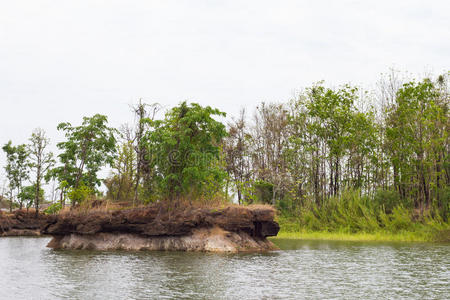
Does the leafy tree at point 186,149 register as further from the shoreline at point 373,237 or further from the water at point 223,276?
the shoreline at point 373,237

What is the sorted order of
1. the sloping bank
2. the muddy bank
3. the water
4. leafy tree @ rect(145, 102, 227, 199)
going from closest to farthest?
the water → the sloping bank → leafy tree @ rect(145, 102, 227, 199) → the muddy bank

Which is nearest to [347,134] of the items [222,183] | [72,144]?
[222,183]

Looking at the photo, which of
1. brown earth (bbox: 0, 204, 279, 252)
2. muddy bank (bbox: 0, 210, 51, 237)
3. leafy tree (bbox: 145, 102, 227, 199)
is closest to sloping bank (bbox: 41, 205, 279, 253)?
brown earth (bbox: 0, 204, 279, 252)

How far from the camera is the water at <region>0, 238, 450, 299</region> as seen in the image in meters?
16.5

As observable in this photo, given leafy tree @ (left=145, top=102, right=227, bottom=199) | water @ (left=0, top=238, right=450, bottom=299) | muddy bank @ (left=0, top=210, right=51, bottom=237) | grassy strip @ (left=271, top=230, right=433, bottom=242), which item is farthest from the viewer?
muddy bank @ (left=0, top=210, right=51, bottom=237)

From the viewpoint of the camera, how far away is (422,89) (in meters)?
55.9

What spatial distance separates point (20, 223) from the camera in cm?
6462

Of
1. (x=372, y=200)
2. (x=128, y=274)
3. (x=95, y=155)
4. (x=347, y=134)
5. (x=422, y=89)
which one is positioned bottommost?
(x=128, y=274)

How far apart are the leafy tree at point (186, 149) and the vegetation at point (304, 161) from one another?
0.08 metres

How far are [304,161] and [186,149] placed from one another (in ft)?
101

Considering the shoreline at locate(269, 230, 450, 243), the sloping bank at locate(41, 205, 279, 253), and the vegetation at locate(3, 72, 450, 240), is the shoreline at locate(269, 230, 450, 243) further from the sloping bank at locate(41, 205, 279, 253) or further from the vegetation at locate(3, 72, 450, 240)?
the sloping bank at locate(41, 205, 279, 253)

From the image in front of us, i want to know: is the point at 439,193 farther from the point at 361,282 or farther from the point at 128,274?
the point at 128,274

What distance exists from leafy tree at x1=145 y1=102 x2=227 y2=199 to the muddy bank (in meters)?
32.9

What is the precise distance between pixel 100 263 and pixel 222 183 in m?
14.2
